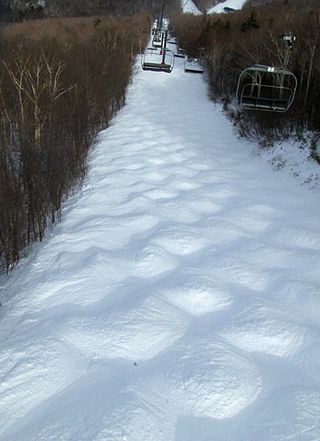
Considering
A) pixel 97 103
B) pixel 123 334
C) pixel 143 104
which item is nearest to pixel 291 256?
pixel 123 334

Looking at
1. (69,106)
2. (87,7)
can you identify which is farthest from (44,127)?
(87,7)

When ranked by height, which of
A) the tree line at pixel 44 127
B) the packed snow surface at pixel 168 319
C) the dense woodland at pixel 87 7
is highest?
the dense woodland at pixel 87 7

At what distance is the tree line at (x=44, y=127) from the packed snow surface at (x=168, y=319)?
489 millimetres

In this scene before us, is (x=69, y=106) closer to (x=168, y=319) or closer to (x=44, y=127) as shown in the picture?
(x=44, y=127)

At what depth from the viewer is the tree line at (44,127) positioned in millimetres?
5969

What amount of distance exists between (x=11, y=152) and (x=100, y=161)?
2543 mm

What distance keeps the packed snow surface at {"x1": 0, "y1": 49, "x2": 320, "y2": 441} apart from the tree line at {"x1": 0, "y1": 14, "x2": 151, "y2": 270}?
1.61ft

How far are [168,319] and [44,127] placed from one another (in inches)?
213

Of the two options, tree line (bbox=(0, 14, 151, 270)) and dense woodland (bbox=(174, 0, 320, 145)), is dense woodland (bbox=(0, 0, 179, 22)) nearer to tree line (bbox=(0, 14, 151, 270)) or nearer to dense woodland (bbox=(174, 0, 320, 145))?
dense woodland (bbox=(174, 0, 320, 145))

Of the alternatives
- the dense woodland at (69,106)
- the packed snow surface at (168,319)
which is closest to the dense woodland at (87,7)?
the dense woodland at (69,106)

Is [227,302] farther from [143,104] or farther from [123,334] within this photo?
[143,104]

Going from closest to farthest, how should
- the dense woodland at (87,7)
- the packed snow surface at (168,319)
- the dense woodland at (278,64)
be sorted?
the packed snow surface at (168,319) → the dense woodland at (278,64) → the dense woodland at (87,7)

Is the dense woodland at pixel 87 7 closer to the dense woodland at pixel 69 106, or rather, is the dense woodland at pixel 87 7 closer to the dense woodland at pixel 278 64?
the dense woodland at pixel 69 106

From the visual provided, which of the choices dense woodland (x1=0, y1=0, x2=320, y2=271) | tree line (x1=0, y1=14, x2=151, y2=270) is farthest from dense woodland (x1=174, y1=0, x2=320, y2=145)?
tree line (x1=0, y1=14, x2=151, y2=270)
